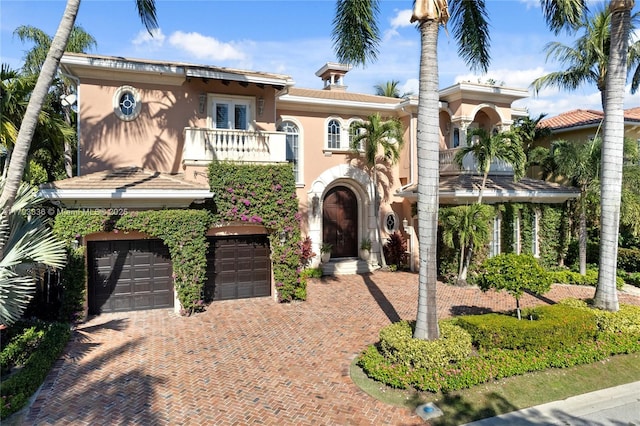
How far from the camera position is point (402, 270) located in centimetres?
1992

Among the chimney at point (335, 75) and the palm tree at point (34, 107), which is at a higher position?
the chimney at point (335, 75)

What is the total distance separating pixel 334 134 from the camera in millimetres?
19734

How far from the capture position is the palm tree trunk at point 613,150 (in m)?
11.3

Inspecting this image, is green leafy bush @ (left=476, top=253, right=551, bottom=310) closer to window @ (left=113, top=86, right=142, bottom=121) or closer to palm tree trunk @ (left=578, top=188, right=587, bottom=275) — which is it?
palm tree trunk @ (left=578, top=188, right=587, bottom=275)

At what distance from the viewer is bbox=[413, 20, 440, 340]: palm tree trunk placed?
888 cm

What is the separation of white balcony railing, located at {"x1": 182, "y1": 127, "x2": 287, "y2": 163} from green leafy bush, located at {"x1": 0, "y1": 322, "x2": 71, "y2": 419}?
21.8 ft

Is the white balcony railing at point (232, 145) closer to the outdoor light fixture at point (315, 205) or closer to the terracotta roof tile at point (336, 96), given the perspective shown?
the outdoor light fixture at point (315, 205)

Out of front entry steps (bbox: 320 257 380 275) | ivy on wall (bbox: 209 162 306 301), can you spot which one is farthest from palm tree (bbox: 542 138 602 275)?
ivy on wall (bbox: 209 162 306 301)

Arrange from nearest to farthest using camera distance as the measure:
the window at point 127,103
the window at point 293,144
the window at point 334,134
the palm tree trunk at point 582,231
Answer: the window at point 127,103 < the palm tree trunk at point 582,231 < the window at point 293,144 < the window at point 334,134

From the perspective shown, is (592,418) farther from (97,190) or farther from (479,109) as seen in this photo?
(479,109)

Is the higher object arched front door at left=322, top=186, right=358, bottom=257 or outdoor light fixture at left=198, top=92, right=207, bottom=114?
outdoor light fixture at left=198, top=92, right=207, bottom=114

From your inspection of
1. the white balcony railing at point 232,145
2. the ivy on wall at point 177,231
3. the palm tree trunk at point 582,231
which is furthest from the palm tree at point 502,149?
the ivy on wall at point 177,231

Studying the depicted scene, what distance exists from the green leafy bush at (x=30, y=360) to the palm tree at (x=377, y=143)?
43.7ft

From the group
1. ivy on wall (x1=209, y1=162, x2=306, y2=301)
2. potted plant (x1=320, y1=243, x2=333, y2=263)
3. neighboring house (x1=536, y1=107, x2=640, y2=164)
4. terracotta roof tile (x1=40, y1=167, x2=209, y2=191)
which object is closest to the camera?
terracotta roof tile (x1=40, y1=167, x2=209, y2=191)
